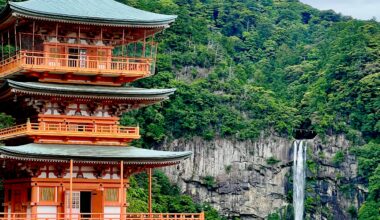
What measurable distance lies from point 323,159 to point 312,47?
20.1 m

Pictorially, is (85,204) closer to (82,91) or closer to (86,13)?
(82,91)

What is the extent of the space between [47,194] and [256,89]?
158ft

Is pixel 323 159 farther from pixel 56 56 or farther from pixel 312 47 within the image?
pixel 56 56

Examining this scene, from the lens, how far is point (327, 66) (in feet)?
281

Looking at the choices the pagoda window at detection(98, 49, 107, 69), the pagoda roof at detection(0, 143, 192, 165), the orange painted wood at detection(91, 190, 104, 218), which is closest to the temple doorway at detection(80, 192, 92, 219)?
the orange painted wood at detection(91, 190, 104, 218)

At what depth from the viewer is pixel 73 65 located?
3750cm

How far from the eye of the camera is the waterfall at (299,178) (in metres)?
76.2

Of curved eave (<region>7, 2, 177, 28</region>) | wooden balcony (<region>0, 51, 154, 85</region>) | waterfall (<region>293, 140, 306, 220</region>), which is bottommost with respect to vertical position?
waterfall (<region>293, 140, 306, 220</region>)

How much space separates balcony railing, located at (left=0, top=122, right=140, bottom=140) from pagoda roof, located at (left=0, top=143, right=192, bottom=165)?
42cm

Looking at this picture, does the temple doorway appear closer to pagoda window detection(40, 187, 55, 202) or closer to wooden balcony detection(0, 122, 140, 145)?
pagoda window detection(40, 187, 55, 202)

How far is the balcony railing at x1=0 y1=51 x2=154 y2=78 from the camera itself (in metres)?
36.5

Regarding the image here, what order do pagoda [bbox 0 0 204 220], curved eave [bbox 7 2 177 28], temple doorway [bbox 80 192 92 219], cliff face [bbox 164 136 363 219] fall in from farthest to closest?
cliff face [bbox 164 136 363 219]
temple doorway [bbox 80 192 92 219]
pagoda [bbox 0 0 204 220]
curved eave [bbox 7 2 177 28]

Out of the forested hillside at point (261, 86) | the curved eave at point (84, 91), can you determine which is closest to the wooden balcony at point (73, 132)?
the curved eave at point (84, 91)

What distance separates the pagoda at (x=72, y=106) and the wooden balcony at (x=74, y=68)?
34mm
